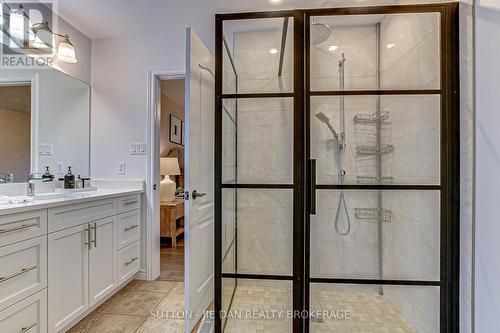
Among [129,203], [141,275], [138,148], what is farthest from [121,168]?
[141,275]

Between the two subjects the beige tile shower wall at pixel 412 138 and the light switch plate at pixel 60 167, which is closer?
the beige tile shower wall at pixel 412 138

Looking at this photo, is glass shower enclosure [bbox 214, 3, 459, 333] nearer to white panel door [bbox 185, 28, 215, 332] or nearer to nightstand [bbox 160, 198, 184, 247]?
white panel door [bbox 185, 28, 215, 332]

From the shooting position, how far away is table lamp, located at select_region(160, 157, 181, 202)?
3602 mm

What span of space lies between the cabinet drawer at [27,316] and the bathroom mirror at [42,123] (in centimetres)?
92

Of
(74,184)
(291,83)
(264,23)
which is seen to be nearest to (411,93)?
(291,83)

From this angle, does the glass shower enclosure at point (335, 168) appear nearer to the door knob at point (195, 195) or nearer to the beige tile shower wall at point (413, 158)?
the beige tile shower wall at point (413, 158)

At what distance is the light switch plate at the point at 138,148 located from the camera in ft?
8.04

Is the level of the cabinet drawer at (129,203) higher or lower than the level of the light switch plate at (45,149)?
lower

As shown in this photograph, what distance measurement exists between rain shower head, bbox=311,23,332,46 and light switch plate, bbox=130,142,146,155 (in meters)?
1.82

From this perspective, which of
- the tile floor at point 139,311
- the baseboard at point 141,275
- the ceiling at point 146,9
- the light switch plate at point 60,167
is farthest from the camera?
the baseboard at point 141,275

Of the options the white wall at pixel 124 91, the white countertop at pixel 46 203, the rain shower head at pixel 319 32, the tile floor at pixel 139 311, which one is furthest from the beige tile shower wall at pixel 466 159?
the white countertop at pixel 46 203

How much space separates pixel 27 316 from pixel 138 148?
4.96 ft

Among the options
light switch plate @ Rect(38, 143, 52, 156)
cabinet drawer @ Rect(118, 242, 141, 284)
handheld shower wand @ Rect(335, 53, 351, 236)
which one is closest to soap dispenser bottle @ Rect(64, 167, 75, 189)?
light switch plate @ Rect(38, 143, 52, 156)
